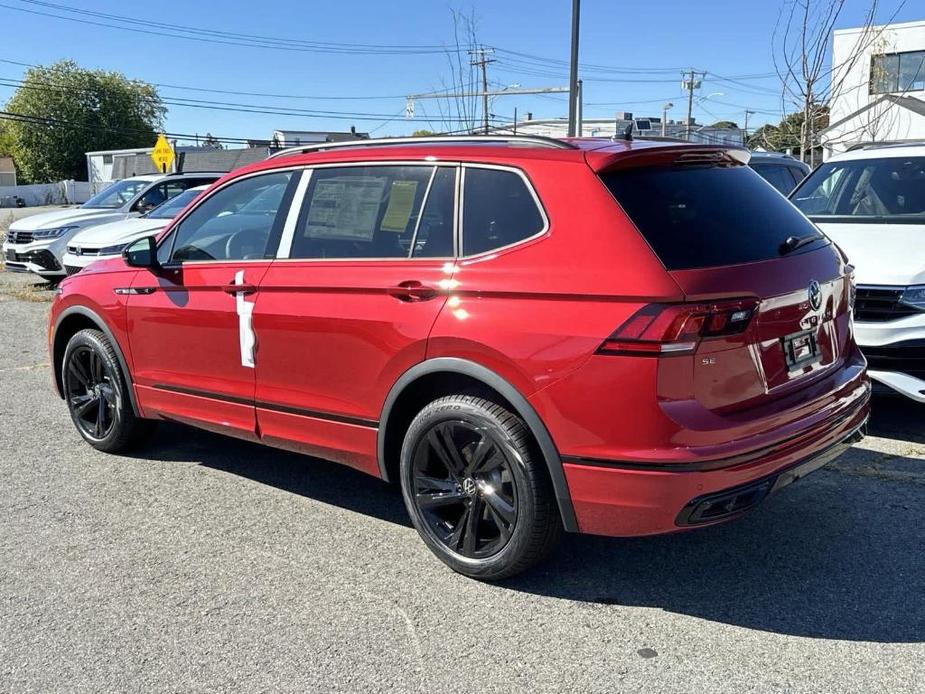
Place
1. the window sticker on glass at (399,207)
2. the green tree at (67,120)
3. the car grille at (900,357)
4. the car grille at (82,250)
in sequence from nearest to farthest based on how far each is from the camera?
the window sticker on glass at (399,207)
the car grille at (900,357)
the car grille at (82,250)
the green tree at (67,120)

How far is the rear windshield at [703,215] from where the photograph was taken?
10.7ft

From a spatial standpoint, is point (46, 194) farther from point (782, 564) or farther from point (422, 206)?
point (782, 564)

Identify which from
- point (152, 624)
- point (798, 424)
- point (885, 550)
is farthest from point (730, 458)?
point (152, 624)

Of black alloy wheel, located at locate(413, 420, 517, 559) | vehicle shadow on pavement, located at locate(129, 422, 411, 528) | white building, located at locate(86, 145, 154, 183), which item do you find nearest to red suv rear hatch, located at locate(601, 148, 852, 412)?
black alloy wheel, located at locate(413, 420, 517, 559)

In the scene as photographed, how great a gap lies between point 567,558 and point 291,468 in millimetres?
2020

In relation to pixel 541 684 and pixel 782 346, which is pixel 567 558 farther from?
pixel 782 346

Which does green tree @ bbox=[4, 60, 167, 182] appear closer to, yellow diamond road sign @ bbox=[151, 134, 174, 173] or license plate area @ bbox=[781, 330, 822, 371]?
yellow diamond road sign @ bbox=[151, 134, 174, 173]

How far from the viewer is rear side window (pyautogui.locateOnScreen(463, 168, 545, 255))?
11.6ft

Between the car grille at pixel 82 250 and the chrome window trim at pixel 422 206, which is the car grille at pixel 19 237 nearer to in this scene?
the car grille at pixel 82 250

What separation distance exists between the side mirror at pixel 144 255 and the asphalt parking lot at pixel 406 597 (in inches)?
49.4

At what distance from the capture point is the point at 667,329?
3049mm

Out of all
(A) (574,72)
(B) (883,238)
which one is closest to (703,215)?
(B) (883,238)

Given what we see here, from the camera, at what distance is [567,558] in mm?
3936

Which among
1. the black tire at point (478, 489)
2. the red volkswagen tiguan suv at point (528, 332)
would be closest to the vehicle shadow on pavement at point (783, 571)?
the black tire at point (478, 489)
